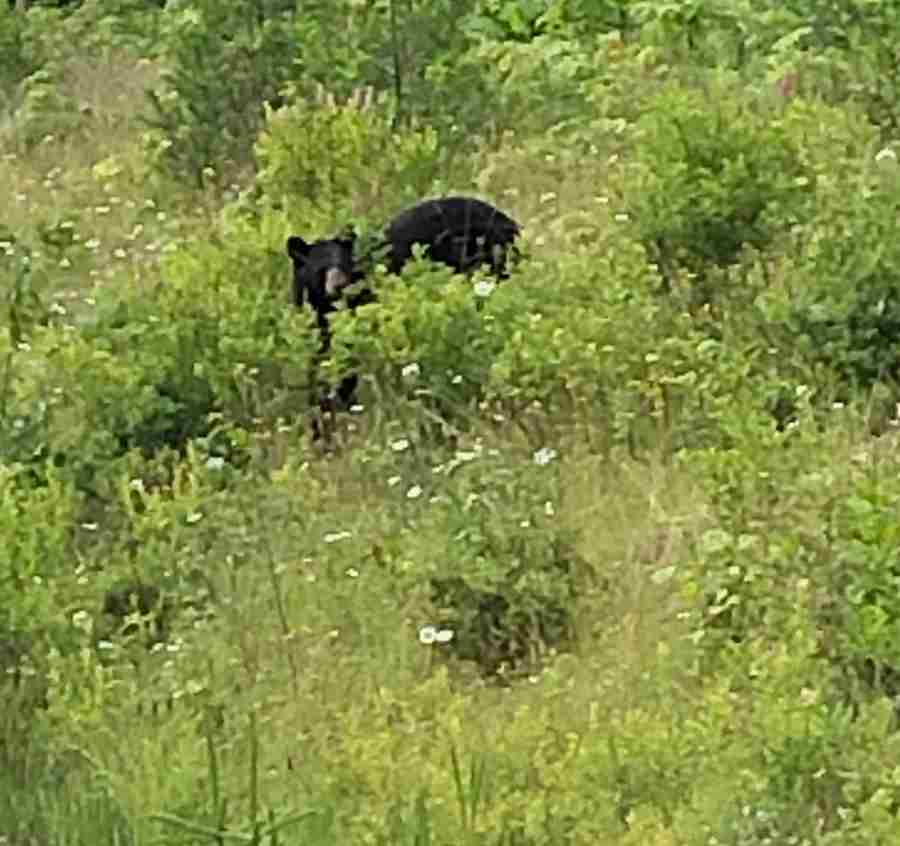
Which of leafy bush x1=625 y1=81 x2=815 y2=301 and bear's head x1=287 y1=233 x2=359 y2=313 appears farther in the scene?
leafy bush x1=625 y1=81 x2=815 y2=301

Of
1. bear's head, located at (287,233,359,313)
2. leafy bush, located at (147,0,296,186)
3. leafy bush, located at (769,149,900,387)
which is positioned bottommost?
leafy bush, located at (147,0,296,186)

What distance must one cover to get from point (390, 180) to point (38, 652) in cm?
337

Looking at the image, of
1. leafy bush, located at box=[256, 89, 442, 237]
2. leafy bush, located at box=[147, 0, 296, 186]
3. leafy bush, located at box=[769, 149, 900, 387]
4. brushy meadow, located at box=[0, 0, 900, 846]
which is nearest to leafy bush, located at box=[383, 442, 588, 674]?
brushy meadow, located at box=[0, 0, 900, 846]

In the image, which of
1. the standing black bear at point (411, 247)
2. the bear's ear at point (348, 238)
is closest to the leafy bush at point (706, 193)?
the standing black bear at point (411, 247)

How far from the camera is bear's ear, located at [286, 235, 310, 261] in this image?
7.58 metres

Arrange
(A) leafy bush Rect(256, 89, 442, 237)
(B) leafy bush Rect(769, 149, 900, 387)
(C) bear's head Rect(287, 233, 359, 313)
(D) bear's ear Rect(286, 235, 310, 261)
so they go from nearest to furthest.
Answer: (B) leafy bush Rect(769, 149, 900, 387)
(C) bear's head Rect(287, 233, 359, 313)
(D) bear's ear Rect(286, 235, 310, 261)
(A) leafy bush Rect(256, 89, 442, 237)

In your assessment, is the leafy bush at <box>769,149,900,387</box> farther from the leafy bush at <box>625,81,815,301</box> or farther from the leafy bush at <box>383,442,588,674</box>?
the leafy bush at <box>383,442,588,674</box>

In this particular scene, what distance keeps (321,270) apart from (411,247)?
41 centimetres

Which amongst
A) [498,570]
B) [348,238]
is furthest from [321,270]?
[498,570]

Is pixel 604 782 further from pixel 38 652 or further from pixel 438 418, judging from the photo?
pixel 438 418

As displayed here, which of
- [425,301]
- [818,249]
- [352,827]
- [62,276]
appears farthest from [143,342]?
[352,827]

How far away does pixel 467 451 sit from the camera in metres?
6.70

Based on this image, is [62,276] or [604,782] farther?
[62,276]

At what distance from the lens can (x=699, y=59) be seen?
386 inches
